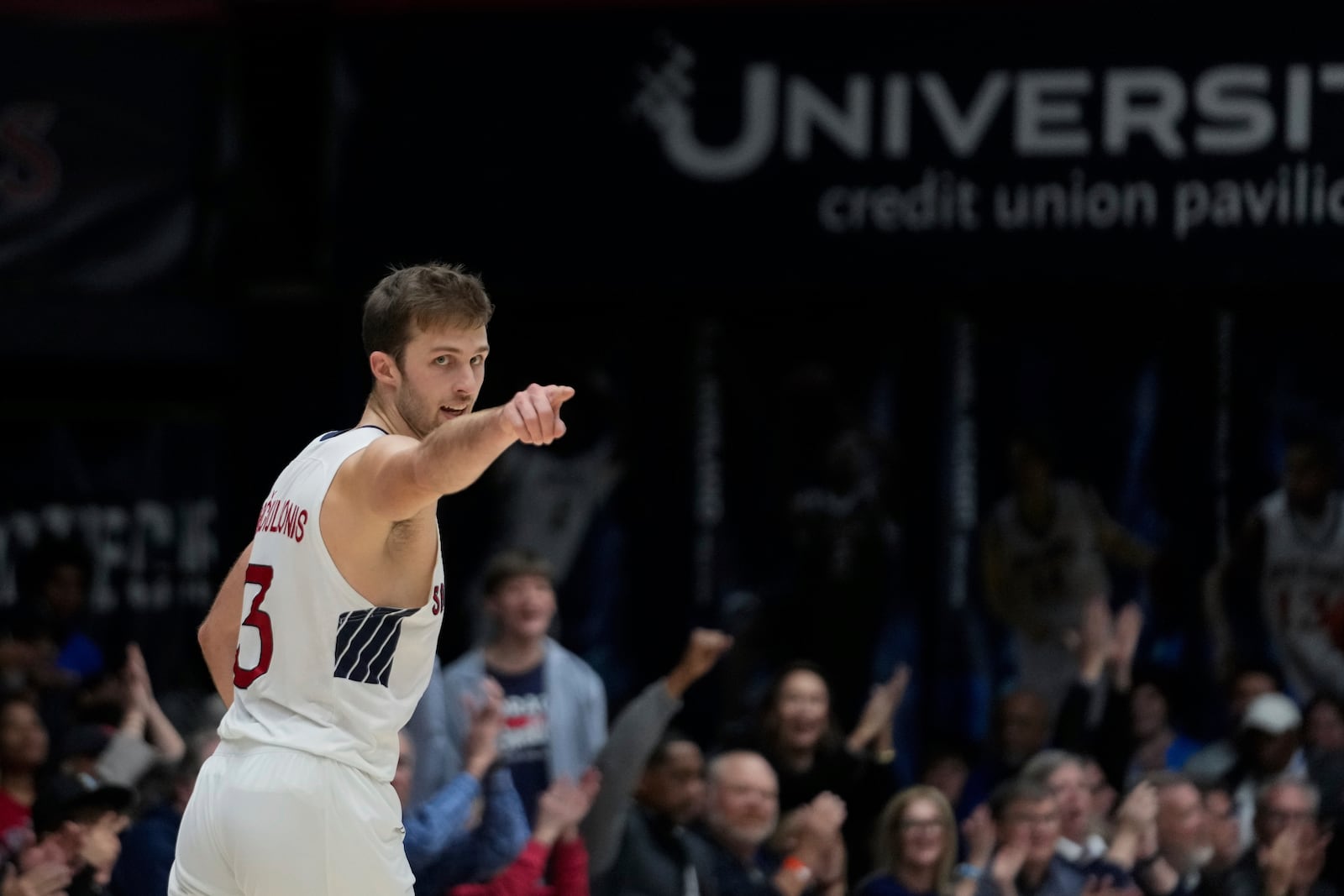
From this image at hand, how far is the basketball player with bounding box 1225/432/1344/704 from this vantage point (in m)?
9.30

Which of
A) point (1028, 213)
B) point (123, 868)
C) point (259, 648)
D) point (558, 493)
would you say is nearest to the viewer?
point (259, 648)

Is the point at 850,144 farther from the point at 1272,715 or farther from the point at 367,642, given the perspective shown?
the point at 367,642

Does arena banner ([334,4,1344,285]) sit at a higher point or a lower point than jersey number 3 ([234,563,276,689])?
higher

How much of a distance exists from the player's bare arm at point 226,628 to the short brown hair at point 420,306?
63cm

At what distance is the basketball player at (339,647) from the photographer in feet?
13.8

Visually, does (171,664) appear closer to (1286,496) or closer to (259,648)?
→ (1286,496)

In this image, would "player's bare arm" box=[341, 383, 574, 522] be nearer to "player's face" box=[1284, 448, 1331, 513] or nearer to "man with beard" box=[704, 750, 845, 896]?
"man with beard" box=[704, 750, 845, 896]

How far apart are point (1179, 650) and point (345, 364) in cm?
355

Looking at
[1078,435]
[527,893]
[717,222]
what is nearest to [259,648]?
[527,893]

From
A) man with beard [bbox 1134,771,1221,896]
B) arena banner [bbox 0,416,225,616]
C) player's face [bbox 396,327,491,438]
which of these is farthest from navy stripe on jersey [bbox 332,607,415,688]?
arena banner [bbox 0,416,225,616]

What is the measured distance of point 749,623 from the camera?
964 centimetres

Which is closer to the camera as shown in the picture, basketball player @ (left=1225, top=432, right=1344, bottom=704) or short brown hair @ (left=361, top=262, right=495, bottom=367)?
short brown hair @ (left=361, top=262, right=495, bottom=367)

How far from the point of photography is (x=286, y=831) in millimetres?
4207

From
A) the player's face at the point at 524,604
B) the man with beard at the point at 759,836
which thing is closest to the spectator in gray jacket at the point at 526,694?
the player's face at the point at 524,604
